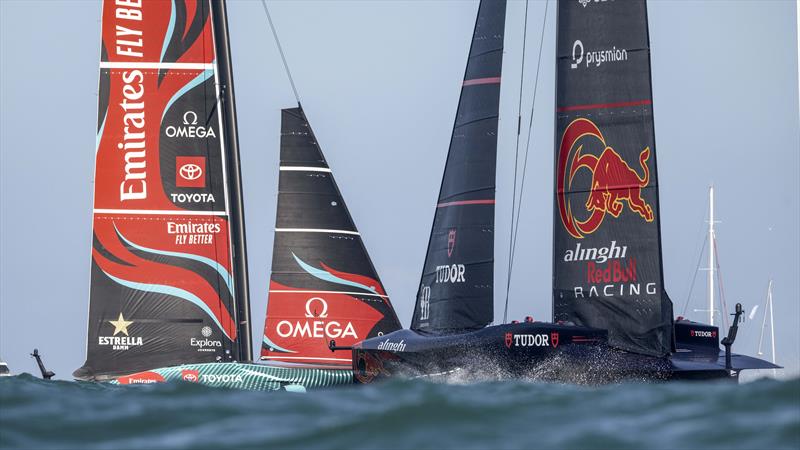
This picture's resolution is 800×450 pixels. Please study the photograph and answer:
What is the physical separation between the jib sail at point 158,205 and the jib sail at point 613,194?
6.27 m

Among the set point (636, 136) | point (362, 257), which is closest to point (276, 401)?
point (636, 136)

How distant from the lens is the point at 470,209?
82.5ft

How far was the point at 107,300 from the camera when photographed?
25141 millimetres

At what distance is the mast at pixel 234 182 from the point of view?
25.6 metres

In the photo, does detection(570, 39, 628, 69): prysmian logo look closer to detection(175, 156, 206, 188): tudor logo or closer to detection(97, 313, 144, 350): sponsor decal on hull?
detection(175, 156, 206, 188): tudor logo

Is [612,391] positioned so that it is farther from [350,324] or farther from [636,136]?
[350,324]

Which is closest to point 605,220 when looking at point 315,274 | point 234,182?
point 234,182

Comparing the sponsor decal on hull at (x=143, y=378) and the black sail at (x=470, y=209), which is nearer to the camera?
the sponsor decal on hull at (x=143, y=378)

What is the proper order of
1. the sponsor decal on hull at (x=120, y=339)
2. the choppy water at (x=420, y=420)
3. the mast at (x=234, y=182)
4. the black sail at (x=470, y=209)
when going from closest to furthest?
the choppy water at (x=420, y=420) → the black sail at (x=470, y=209) → the sponsor decal on hull at (x=120, y=339) → the mast at (x=234, y=182)

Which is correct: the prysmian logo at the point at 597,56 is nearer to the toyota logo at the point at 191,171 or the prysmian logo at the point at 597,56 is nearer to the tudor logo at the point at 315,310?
the toyota logo at the point at 191,171

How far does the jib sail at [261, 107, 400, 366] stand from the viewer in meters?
29.1

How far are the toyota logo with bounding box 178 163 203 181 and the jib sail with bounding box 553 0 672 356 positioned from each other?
6.52m

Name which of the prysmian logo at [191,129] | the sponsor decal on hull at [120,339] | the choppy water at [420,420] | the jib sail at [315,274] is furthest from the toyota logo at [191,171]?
the choppy water at [420,420]

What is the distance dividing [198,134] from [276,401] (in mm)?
14616
